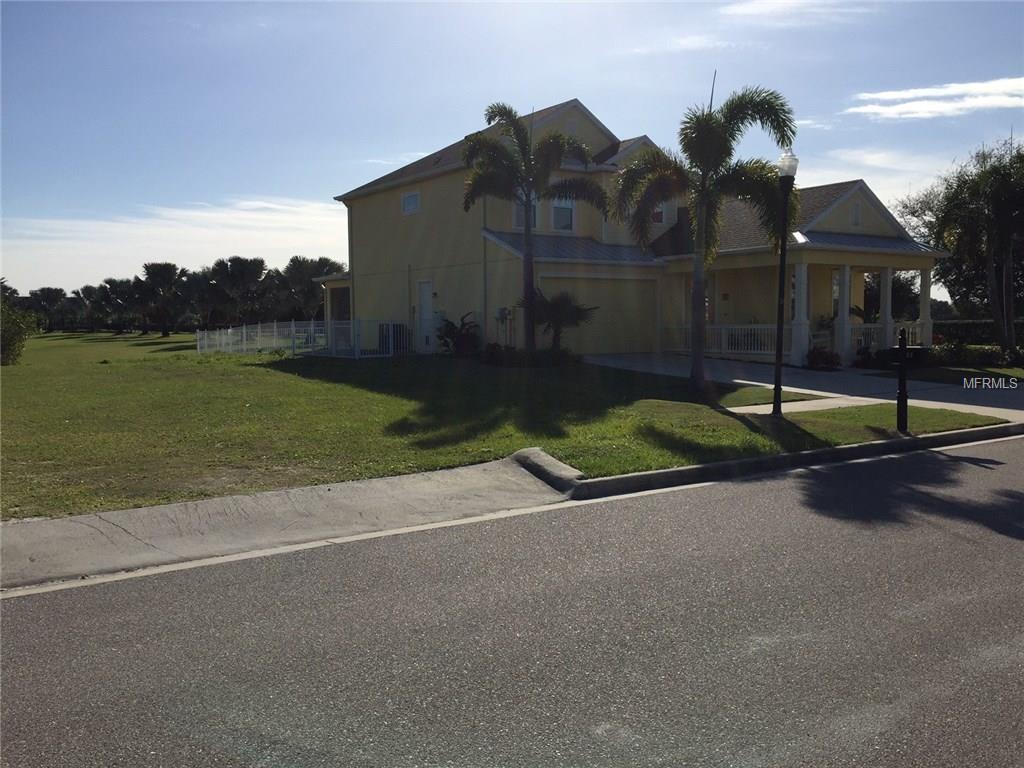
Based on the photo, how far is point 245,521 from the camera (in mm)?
7910

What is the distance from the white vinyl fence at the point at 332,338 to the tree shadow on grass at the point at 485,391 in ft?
6.83

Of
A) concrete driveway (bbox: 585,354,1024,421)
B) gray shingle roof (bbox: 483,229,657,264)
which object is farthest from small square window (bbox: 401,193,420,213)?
concrete driveway (bbox: 585,354,1024,421)

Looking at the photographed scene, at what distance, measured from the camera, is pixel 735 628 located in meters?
5.22

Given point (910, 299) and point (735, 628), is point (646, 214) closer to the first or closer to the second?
point (735, 628)

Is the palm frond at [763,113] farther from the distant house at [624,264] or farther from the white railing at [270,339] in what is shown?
the white railing at [270,339]

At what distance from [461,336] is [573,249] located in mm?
4111

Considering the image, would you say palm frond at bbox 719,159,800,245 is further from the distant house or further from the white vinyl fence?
the white vinyl fence

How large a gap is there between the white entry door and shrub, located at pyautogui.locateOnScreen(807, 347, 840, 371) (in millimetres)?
11152

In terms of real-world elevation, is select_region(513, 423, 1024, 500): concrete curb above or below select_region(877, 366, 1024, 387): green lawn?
below

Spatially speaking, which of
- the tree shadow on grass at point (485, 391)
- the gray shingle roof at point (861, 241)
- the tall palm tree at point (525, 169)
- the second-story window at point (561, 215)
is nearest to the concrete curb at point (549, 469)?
the tree shadow on grass at point (485, 391)

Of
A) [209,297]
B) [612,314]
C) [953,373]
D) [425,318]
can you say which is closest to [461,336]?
[425,318]

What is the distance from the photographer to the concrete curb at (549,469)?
30.6ft

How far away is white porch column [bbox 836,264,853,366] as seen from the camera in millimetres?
24422

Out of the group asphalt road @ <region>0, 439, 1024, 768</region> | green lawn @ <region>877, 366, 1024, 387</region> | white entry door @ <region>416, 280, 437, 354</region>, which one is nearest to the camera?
asphalt road @ <region>0, 439, 1024, 768</region>
